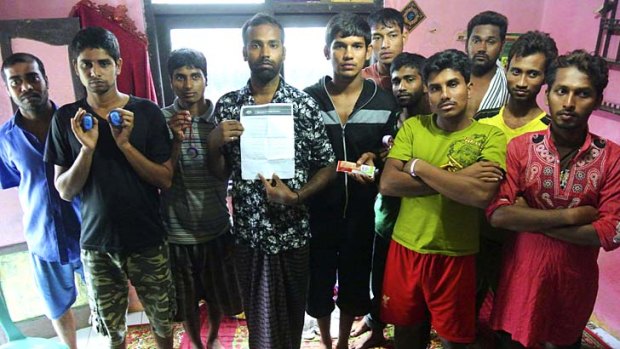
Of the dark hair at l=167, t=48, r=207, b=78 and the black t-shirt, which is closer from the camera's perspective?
the black t-shirt

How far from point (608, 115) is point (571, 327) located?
1704 mm

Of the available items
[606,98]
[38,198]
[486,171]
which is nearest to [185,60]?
[38,198]

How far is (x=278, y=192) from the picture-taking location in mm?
1831

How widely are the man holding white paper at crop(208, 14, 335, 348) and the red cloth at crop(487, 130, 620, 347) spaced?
0.84 m

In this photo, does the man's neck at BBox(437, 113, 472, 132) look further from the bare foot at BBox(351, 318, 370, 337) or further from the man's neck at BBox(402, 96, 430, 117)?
the bare foot at BBox(351, 318, 370, 337)

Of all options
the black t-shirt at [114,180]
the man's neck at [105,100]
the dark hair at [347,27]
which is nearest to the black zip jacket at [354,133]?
the dark hair at [347,27]

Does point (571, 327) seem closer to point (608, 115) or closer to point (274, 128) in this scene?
point (274, 128)

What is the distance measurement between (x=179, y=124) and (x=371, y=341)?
5.85 feet

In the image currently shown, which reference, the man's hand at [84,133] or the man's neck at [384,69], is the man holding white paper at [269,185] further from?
the man's neck at [384,69]

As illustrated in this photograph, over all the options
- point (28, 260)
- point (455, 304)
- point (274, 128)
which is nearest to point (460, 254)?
point (455, 304)

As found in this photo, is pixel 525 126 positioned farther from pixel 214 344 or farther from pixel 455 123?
pixel 214 344

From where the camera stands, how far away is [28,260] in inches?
111

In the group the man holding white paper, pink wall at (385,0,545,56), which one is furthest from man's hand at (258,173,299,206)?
pink wall at (385,0,545,56)

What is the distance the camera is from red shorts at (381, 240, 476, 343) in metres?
1.86
